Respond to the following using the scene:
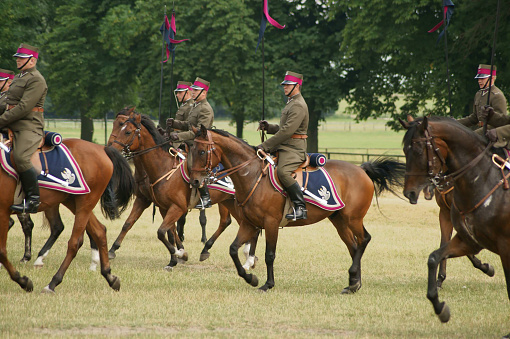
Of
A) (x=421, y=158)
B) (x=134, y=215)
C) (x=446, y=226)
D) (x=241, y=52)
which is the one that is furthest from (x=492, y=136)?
(x=241, y=52)

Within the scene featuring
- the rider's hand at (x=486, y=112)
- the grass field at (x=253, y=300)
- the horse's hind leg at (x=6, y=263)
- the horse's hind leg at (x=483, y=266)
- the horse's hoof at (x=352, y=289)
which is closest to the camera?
the grass field at (x=253, y=300)

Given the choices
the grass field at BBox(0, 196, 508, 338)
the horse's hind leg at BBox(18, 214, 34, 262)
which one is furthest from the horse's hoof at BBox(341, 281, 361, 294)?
the horse's hind leg at BBox(18, 214, 34, 262)

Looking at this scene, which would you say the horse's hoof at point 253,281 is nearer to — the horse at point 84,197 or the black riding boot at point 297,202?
the black riding boot at point 297,202

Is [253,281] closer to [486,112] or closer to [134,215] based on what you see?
[134,215]

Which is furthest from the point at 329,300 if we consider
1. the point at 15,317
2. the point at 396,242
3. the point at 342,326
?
the point at 396,242

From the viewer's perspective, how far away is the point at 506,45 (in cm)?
2866

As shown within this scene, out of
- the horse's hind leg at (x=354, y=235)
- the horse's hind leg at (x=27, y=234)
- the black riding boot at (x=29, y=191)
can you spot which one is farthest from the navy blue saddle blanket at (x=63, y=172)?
the horse's hind leg at (x=354, y=235)

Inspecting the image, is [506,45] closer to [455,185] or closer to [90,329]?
[455,185]

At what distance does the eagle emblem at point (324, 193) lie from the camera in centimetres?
1130

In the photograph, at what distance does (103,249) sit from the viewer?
35.2 feet

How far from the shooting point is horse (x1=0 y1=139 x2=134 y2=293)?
9.84m

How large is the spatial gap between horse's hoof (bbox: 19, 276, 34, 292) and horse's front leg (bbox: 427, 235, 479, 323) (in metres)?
5.57

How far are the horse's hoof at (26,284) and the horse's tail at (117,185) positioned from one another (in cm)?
228

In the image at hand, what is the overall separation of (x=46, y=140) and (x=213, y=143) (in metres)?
2.50
